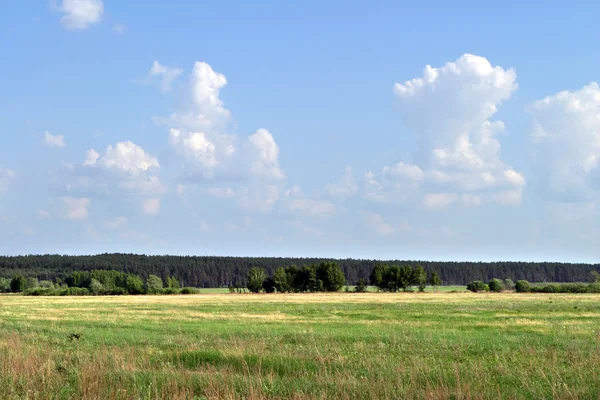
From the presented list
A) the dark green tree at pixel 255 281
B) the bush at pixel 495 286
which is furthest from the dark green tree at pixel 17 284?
the bush at pixel 495 286

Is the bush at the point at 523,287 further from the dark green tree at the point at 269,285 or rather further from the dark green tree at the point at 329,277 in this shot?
the dark green tree at the point at 269,285

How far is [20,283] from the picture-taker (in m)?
154

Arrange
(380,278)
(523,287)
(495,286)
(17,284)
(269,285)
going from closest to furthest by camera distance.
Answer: (523,287) < (495,286) < (269,285) < (380,278) < (17,284)

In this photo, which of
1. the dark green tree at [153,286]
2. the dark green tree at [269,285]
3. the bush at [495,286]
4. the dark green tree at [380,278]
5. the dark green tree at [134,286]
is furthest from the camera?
the dark green tree at [380,278]

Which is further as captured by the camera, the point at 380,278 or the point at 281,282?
the point at 380,278

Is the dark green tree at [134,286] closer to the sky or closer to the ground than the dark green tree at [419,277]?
closer to the ground

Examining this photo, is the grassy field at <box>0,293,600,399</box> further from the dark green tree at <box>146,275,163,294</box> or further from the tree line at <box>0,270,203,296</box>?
the dark green tree at <box>146,275,163,294</box>

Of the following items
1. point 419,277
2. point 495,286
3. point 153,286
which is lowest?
point 153,286

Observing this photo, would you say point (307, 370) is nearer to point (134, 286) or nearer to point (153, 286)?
point (134, 286)

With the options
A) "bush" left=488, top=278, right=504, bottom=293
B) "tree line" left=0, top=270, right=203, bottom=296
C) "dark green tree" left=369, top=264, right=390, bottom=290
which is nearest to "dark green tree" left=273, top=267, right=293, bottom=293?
"tree line" left=0, top=270, right=203, bottom=296

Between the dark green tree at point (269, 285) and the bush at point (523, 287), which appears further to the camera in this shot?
the dark green tree at point (269, 285)

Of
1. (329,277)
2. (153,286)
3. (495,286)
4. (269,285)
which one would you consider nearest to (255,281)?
(269,285)

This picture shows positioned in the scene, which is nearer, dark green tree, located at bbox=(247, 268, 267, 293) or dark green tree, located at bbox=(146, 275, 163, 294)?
dark green tree, located at bbox=(146, 275, 163, 294)

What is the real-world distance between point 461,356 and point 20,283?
6137 inches
